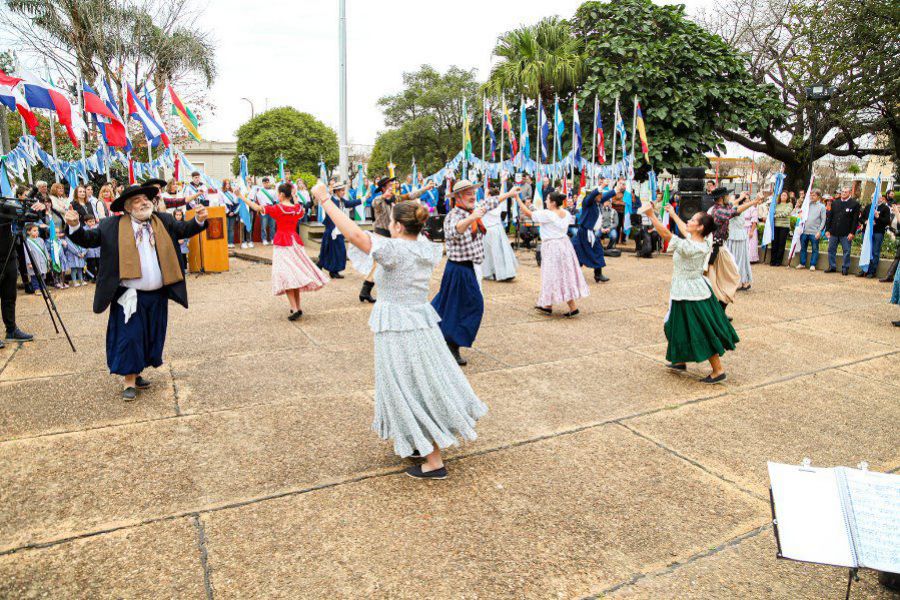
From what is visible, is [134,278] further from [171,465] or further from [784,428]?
[784,428]

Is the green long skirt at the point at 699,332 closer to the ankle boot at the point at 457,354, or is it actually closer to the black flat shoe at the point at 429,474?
the ankle boot at the point at 457,354

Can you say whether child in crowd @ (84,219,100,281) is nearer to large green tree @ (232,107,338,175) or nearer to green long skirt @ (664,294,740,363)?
green long skirt @ (664,294,740,363)

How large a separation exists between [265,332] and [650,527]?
522 centimetres

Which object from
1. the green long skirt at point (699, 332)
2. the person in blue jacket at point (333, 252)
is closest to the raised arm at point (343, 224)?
the green long skirt at point (699, 332)

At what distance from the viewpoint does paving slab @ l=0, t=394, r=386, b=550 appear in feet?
10.8

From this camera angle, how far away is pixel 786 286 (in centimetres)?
1091

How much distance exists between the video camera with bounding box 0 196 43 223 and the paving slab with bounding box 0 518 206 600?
4.17m

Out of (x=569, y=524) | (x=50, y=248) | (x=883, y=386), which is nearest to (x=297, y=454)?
(x=569, y=524)

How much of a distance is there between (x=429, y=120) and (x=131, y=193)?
44.3 m

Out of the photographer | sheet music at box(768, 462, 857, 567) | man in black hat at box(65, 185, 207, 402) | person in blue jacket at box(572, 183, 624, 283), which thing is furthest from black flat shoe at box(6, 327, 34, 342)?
person in blue jacket at box(572, 183, 624, 283)

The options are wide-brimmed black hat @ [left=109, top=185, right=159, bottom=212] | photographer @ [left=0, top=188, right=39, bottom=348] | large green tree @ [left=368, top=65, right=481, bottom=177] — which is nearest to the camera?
wide-brimmed black hat @ [left=109, top=185, right=159, bottom=212]

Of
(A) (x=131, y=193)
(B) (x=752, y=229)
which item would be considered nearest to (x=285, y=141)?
(B) (x=752, y=229)

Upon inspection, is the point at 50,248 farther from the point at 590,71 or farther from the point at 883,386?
the point at 590,71

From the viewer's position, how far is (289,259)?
306 inches
